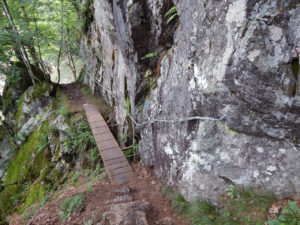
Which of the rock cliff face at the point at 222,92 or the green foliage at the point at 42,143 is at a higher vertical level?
the rock cliff face at the point at 222,92

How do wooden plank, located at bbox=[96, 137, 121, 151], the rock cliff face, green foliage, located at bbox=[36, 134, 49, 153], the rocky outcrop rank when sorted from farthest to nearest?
1. green foliage, located at bbox=[36, 134, 49, 153]
2. the rocky outcrop
3. wooden plank, located at bbox=[96, 137, 121, 151]
4. the rock cliff face

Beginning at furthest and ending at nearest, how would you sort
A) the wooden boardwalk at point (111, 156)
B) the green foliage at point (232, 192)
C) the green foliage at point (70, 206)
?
the wooden boardwalk at point (111, 156) < the green foliage at point (70, 206) < the green foliage at point (232, 192)

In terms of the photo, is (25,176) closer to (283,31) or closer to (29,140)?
(29,140)

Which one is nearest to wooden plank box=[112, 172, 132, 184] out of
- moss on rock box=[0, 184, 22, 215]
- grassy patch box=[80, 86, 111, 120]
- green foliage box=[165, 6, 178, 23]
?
grassy patch box=[80, 86, 111, 120]

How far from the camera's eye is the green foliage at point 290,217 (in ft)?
8.39

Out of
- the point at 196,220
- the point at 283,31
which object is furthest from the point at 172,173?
the point at 283,31

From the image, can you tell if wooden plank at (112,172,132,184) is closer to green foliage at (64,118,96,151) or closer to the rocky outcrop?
the rocky outcrop

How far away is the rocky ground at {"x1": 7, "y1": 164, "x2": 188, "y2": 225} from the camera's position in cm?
372

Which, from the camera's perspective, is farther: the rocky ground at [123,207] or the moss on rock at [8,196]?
the moss on rock at [8,196]

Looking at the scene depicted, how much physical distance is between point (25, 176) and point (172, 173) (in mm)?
8889

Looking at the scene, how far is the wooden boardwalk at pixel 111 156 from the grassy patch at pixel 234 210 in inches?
102

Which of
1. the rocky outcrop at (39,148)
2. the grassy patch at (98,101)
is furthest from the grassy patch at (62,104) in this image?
the grassy patch at (98,101)

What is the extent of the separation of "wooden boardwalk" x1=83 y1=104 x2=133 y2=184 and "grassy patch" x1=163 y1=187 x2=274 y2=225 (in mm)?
2600

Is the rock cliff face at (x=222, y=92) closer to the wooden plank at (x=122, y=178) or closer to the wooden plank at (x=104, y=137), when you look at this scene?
the wooden plank at (x=122, y=178)
